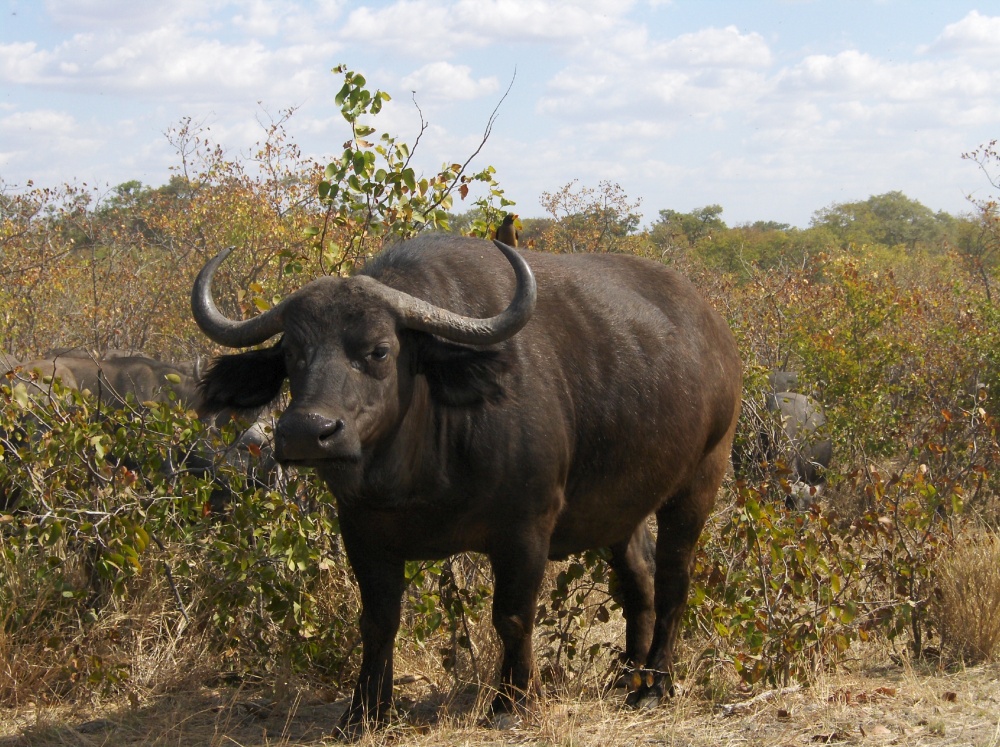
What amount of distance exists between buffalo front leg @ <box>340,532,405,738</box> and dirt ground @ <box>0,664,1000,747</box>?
0.36 ft

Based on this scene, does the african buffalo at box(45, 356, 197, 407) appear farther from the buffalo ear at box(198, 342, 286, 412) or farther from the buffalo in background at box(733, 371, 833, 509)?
the buffalo ear at box(198, 342, 286, 412)

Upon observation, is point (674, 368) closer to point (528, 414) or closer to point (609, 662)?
point (528, 414)

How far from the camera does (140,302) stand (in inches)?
484

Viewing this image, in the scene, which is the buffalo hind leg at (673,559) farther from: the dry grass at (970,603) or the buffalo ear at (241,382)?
the buffalo ear at (241,382)

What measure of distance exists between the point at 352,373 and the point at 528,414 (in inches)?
30.0

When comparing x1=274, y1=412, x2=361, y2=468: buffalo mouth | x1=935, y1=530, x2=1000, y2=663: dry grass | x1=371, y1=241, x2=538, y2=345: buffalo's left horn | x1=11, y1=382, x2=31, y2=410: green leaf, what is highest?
x1=371, y1=241, x2=538, y2=345: buffalo's left horn

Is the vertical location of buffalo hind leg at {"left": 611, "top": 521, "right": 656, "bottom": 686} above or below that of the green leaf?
below

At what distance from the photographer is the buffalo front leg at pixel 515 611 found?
4.29 m

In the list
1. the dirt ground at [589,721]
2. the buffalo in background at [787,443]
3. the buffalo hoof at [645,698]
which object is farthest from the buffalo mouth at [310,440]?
the buffalo in background at [787,443]

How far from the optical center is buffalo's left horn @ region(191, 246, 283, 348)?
13.4 feet

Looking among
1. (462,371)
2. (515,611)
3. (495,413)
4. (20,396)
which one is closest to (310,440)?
(462,371)

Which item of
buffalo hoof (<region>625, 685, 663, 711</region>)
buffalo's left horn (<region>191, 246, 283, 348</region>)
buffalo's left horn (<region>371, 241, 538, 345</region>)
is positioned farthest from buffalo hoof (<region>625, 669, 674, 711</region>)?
buffalo's left horn (<region>191, 246, 283, 348</region>)

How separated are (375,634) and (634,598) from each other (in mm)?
1377

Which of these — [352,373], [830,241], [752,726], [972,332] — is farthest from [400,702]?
[830,241]
